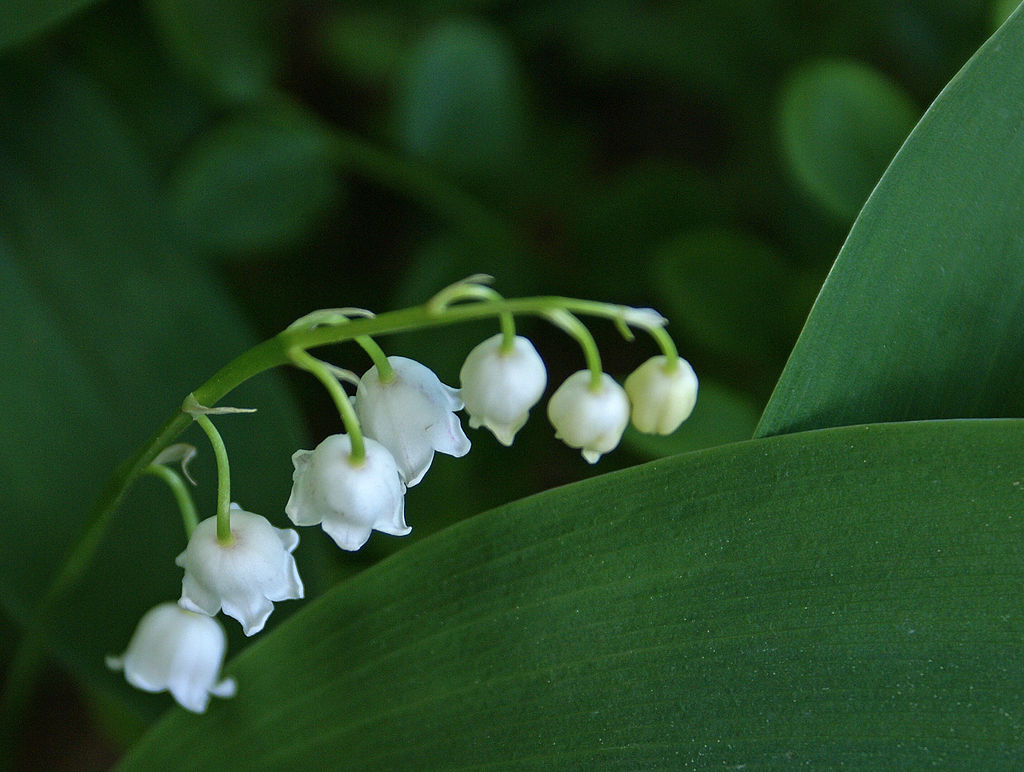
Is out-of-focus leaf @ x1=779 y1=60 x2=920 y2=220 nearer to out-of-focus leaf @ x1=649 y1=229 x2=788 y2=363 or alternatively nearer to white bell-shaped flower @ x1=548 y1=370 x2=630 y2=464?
out-of-focus leaf @ x1=649 y1=229 x2=788 y2=363

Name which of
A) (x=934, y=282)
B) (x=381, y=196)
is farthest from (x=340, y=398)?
(x=381, y=196)

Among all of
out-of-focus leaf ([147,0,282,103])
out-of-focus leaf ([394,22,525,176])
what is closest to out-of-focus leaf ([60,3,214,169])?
out-of-focus leaf ([147,0,282,103])

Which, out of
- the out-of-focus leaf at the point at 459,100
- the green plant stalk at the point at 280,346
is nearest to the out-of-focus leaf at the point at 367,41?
the out-of-focus leaf at the point at 459,100

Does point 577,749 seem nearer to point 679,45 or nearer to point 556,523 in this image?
point 556,523

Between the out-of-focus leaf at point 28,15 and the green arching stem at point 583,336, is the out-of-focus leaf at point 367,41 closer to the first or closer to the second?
the out-of-focus leaf at point 28,15

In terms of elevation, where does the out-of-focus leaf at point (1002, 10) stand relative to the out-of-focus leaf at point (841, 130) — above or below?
above
